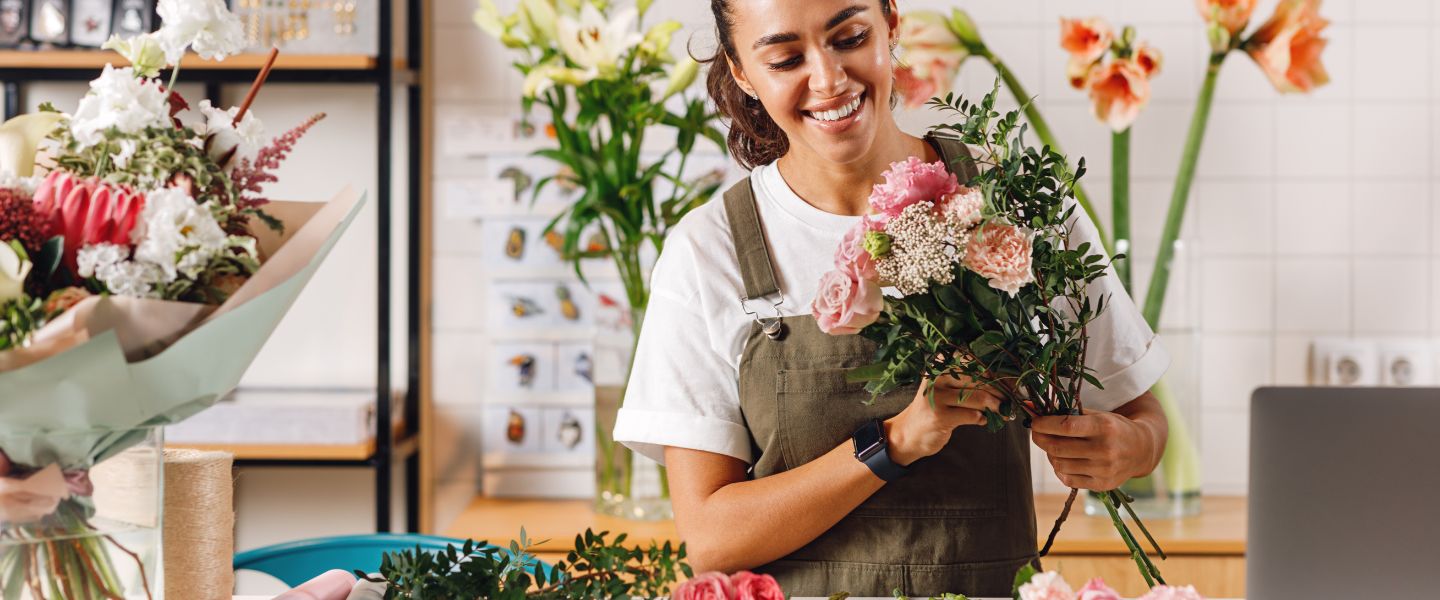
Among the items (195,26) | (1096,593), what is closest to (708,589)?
(1096,593)

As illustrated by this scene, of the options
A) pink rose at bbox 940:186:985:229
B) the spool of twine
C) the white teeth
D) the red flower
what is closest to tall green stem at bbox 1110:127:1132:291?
the white teeth

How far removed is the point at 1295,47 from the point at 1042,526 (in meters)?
0.97

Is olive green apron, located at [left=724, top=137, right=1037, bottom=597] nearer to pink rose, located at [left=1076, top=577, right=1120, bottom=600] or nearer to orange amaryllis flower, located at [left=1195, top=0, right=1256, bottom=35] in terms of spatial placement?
pink rose, located at [left=1076, top=577, right=1120, bottom=600]

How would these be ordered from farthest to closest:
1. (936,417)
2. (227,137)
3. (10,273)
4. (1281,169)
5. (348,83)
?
(1281,169) < (348,83) < (936,417) < (227,137) < (10,273)

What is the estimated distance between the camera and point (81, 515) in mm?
745

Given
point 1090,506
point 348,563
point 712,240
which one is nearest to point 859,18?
point 712,240

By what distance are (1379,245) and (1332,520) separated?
1.81 meters

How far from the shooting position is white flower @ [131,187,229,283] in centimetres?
69

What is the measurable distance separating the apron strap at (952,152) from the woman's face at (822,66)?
0.12 metres

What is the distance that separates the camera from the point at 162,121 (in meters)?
0.74

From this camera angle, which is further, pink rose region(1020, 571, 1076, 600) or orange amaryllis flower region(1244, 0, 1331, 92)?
orange amaryllis flower region(1244, 0, 1331, 92)

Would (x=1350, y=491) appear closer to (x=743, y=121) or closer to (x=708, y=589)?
(x=708, y=589)

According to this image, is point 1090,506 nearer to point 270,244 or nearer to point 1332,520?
point 1332,520

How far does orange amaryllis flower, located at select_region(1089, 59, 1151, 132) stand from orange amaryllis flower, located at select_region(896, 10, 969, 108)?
0.25m
